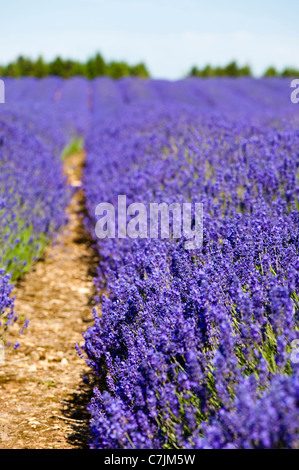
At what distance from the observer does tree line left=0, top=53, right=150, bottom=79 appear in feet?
93.1

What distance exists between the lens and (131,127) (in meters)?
6.99

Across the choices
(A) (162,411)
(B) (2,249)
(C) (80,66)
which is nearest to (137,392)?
(A) (162,411)

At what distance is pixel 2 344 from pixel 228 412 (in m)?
1.69

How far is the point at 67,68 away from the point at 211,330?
30.2 metres

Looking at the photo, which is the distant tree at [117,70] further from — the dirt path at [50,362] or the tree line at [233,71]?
the dirt path at [50,362]

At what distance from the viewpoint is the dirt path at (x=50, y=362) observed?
201cm

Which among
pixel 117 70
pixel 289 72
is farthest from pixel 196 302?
pixel 289 72

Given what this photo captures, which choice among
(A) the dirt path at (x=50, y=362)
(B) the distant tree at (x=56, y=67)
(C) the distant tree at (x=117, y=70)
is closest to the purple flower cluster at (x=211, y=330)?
(A) the dirt path at (x=50, y=362)

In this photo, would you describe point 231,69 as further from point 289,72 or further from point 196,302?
point 196,302

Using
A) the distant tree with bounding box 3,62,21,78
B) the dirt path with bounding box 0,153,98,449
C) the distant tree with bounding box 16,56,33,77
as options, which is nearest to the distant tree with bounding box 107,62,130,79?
the distant tree with bounding box 16,56,33,77

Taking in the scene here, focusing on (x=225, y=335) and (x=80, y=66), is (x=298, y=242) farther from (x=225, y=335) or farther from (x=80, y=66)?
(x=80, y=66)

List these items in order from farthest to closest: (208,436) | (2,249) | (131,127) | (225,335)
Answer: (131,127), (2,249), (225,335), (208,436)

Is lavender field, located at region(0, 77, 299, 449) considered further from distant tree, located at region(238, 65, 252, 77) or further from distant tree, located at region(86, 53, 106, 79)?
distant tree, located at region(238, 65, 252, 77)

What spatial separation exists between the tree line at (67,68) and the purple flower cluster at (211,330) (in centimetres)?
2754
